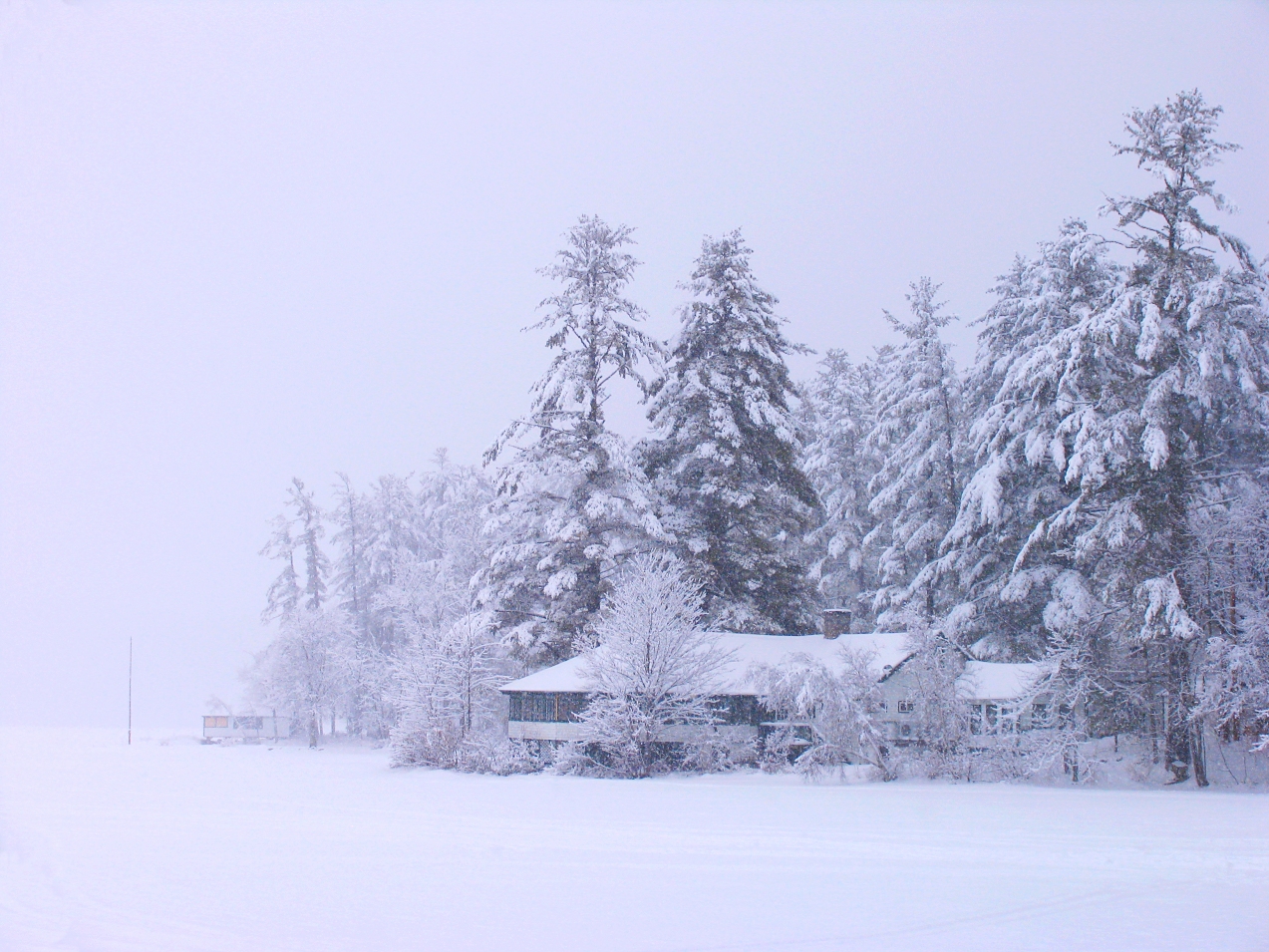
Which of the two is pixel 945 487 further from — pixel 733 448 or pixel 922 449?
pixel 733 448

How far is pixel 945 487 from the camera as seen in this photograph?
1538 inches

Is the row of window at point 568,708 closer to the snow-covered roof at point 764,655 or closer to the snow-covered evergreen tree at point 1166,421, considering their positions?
the snow-covered roof at point 764,655

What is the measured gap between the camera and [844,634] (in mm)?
34125

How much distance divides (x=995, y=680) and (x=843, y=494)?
16530 millimetres

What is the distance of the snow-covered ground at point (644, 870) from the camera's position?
10.9 metres

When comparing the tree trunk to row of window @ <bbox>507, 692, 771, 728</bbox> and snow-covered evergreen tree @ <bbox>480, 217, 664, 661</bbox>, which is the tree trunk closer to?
row of window @ <bbox>507, 692, 771, 728</bbox>

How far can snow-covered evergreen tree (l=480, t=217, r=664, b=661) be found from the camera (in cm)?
3694

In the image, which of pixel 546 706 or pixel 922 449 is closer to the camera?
pixel 546 706

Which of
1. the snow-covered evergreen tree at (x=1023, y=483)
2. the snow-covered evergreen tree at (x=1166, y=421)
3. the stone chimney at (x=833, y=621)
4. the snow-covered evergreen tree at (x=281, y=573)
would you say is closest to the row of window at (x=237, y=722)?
the snow-covered evergreen tree at (x=281, y=573)

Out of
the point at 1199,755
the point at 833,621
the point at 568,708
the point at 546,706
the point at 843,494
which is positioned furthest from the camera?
the point at 843,494

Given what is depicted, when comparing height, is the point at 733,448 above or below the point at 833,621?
above

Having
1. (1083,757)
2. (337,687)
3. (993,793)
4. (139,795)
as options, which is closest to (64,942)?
(139,795)

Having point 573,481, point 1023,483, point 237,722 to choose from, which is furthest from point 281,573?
point 1023,483

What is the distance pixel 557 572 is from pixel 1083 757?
18.4 meters
